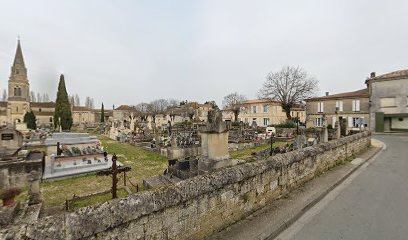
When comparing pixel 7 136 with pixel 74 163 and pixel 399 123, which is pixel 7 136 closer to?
pixel 74 163

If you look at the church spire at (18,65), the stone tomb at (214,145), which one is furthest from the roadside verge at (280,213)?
the church spire at (18,65)

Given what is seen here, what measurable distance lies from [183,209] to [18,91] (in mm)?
79996

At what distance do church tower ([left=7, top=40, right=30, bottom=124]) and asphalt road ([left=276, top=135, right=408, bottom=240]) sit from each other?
2948 inches

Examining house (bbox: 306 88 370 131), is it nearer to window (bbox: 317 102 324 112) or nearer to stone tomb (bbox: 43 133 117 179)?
window (bbox: 317 102 324 112)

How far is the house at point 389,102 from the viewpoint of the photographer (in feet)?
89.6

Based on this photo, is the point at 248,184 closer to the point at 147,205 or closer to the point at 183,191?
the point at 183,191

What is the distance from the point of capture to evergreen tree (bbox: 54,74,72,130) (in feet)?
120

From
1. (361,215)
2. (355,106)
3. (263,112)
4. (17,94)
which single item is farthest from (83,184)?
(17,94)

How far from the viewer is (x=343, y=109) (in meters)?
33.4

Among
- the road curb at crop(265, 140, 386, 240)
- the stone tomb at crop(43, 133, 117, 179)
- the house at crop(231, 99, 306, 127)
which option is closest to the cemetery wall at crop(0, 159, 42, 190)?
the stone tomb at crop(43, 133, 117, 179)

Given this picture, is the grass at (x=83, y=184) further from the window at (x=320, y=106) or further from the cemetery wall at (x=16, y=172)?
the window at (x=320, y=106)

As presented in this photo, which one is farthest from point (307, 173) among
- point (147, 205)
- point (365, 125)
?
point (365, 125)

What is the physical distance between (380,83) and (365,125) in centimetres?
624

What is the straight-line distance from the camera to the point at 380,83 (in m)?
28.9
